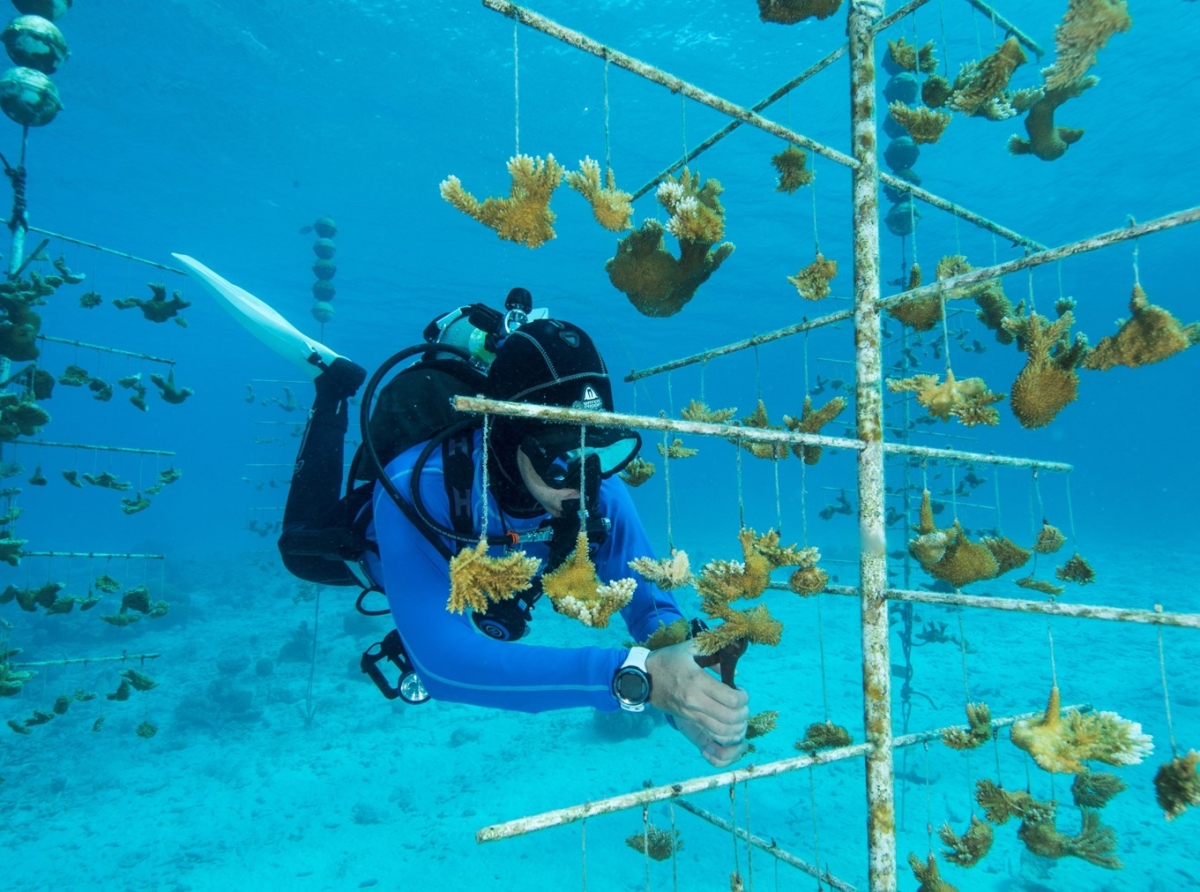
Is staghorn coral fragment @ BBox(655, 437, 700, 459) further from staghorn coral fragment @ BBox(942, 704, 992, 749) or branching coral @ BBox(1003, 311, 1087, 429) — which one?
staghorn coral fragment @ BBox(942, 704, 992, 749)

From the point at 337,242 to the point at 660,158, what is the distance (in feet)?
55.9

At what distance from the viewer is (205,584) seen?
27125 mm

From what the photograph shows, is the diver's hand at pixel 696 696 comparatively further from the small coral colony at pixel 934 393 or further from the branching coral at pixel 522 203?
the branching coral at pixel 522 203

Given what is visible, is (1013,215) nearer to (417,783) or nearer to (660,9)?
(660,9)

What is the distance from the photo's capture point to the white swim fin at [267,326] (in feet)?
18.8

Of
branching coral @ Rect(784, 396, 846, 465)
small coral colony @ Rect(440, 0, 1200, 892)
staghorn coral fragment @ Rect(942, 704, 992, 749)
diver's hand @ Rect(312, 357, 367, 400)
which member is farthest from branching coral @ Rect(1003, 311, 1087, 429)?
diver's hand @ Rect(312, 357, 367, 400)

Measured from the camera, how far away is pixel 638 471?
3943 mm

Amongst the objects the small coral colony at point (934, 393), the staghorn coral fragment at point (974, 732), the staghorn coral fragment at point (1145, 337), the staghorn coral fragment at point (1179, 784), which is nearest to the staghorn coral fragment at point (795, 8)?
the small coral colony at point (934, 393)

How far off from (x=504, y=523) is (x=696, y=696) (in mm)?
1440

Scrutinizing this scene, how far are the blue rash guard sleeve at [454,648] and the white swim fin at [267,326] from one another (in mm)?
2962

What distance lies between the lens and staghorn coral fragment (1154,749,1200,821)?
6.73 ft

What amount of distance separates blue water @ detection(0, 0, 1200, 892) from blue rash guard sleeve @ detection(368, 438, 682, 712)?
95 cm

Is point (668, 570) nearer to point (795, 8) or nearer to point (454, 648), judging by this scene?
point (454, 648)

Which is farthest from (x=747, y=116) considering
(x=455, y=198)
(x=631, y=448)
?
(x=631, y=448)
